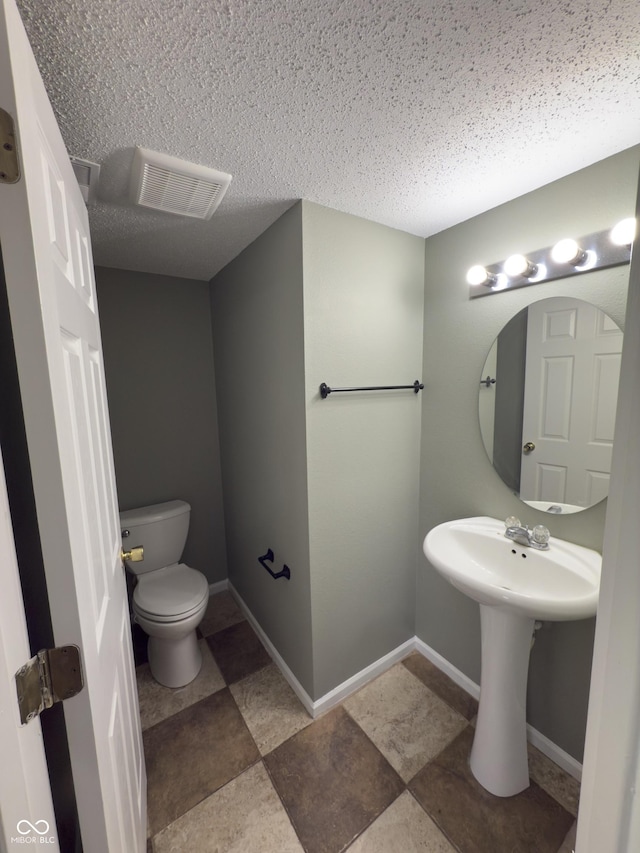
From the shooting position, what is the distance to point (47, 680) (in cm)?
52

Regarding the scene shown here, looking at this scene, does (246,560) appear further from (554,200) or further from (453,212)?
(554,200)

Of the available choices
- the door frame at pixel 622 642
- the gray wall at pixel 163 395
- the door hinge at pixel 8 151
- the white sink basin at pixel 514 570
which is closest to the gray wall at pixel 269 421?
the gray wall at pixel 163 395

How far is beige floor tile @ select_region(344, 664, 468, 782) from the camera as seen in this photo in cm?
140

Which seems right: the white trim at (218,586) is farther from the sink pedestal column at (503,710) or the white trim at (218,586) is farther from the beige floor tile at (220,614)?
the sink pedestal column at (503,710)

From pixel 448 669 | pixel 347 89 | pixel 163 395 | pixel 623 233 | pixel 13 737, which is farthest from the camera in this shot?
pixel 163 395

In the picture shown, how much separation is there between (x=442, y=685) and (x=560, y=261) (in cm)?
199

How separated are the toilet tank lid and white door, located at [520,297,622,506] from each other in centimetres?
188

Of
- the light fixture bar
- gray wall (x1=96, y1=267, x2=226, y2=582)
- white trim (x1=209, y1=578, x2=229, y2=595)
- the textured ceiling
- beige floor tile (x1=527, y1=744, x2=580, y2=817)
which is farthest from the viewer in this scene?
white trim (x1=209, y1=578, x2=229, y2=595)

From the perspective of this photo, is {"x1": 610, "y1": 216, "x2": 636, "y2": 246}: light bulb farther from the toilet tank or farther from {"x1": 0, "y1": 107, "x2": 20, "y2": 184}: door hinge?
the toilet tank

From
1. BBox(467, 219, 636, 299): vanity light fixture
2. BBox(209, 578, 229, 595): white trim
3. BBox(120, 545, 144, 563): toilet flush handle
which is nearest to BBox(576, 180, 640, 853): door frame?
BBox(467, 219, 636, 299): vanity light fixture

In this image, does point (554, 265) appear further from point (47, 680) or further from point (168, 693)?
point (168, 693)

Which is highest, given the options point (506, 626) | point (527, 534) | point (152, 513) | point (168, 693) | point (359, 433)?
point (359, 433)

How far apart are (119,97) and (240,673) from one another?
2358mm

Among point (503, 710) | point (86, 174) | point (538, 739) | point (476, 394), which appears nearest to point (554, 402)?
point (476, 394)
